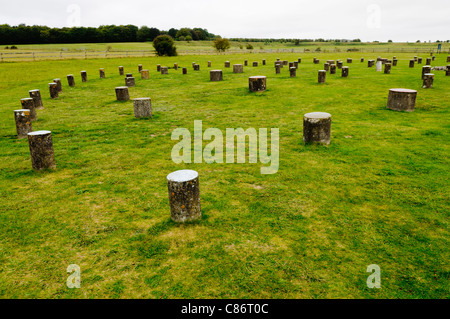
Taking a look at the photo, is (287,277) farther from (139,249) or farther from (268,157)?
(268,157)

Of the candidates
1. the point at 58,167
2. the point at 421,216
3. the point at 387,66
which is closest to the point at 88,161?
the point at 58,167

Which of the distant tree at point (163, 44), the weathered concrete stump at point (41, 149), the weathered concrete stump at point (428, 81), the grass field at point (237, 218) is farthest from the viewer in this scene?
the distant tree at point (163, 44)

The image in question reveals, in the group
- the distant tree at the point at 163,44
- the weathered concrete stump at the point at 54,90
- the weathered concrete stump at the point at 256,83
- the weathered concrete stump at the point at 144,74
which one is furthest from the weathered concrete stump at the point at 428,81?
the distant tree at the point at 163,44

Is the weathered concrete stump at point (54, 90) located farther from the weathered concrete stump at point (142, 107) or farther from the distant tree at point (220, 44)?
the distant tree at point (220, 44)

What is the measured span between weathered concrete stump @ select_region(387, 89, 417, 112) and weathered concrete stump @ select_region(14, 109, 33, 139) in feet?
41.7

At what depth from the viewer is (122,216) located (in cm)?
482

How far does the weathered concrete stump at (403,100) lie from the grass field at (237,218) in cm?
79

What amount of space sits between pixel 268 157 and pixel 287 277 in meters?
3.93

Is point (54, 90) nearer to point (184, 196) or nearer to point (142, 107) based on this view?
point (142, 107)

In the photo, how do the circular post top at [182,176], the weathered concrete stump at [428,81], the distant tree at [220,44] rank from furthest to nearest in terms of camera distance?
the distant tree at [220,44] < the weathered concrete stump at [428,81] < the circular post top at [182,176]

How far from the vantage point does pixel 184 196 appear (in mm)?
4371

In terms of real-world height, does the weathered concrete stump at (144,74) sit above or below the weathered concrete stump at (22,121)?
above

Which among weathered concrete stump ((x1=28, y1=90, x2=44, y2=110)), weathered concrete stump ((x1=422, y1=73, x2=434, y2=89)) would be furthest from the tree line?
weathered concrete stump ((x1=422, y1=73, x2=434, y2=89))

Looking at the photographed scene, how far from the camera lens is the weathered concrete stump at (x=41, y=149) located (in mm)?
6344
